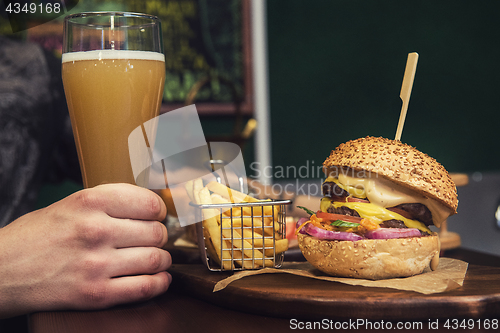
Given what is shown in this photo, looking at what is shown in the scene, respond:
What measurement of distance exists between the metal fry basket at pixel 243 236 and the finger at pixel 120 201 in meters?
0.20

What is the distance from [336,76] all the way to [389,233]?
304 centimetres

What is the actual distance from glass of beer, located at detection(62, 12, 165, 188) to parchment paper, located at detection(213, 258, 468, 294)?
0.47m

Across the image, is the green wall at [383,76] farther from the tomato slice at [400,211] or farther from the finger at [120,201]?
the finger at [120,201]

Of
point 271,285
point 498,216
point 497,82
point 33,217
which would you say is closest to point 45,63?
point 33,217

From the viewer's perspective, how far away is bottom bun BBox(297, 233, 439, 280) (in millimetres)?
1246

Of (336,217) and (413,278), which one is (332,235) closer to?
(336,217)

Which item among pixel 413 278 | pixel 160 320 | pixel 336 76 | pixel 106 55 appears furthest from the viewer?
pixel 336 76

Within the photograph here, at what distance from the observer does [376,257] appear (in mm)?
1244

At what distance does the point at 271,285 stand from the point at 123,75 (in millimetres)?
691

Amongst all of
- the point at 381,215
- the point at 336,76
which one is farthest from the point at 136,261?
the point at 336,76

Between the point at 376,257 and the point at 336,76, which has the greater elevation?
the point at 336,76

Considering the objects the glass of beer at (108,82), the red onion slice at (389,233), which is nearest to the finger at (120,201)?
the glass of beer at (108,82)

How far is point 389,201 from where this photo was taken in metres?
1.31

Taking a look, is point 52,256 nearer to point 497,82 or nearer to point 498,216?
point 498,216
